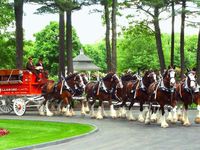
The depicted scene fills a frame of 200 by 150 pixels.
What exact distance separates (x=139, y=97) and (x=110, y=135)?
5.72m

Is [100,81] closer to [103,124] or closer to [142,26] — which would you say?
[103,124]

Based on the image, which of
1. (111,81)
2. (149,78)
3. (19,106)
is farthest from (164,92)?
(19,106)

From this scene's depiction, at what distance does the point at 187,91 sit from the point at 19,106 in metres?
10.9

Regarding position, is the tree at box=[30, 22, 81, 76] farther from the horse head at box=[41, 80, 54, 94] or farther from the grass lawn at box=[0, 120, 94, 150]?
the grass lawn at box=[0, 120, 94, 150]

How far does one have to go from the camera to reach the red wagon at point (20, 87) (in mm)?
28469

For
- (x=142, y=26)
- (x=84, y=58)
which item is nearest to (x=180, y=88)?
(x=142, y=26)

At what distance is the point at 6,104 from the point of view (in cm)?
3005

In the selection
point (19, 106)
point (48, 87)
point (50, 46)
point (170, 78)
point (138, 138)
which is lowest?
point (138, 138)

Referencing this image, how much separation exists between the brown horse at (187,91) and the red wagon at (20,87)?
9.61m

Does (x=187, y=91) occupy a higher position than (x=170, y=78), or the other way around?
(x=170, y=78)

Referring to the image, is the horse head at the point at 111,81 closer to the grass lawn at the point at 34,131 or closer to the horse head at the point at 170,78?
the grass lawn at the point at 34,131

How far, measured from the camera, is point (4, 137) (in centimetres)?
1777

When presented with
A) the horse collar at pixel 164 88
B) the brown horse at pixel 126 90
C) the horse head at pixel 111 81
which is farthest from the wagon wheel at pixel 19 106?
the horse collar at pixel 164 88

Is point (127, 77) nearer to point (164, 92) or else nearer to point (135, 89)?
point (135, 89)
